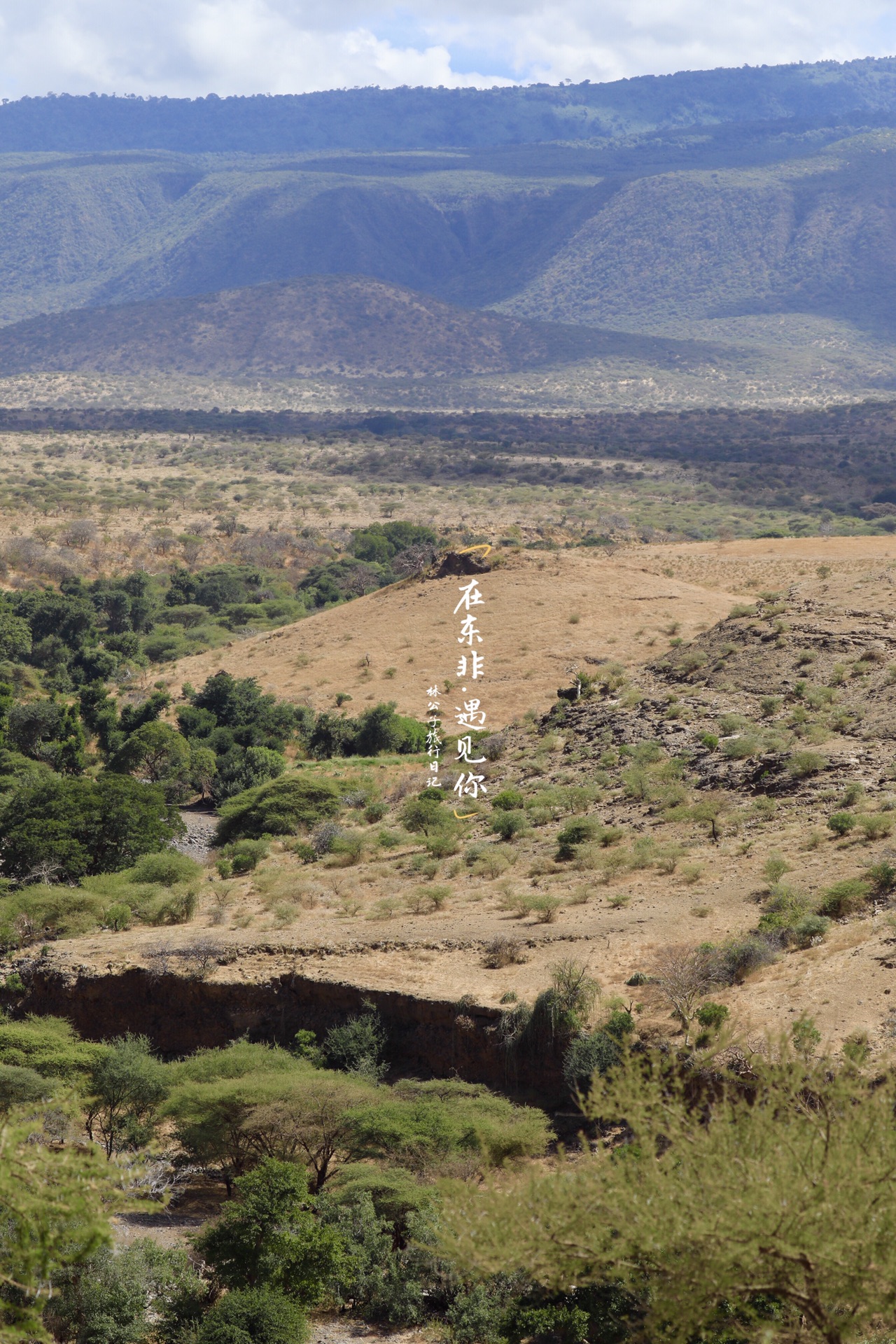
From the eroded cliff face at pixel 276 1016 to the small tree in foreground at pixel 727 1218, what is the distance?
31.4 ft

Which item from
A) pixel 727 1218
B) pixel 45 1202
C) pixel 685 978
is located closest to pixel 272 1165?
pixel 685 978

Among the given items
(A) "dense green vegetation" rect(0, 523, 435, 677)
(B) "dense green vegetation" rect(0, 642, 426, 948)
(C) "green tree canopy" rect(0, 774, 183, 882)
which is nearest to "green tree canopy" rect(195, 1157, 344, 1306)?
(B) "dense green vegetation" rect(0, 642, 426, 948)

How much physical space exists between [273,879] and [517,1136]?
482 inches

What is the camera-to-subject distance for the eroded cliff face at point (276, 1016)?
75.7 feet

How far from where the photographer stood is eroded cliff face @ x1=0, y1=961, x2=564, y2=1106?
23.1 m

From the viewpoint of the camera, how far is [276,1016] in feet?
83.6

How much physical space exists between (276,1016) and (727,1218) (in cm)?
1525

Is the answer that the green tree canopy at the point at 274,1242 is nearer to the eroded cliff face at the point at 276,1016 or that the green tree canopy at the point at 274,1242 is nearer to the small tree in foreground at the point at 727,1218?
the eroded cliff face at the point at 276,1016

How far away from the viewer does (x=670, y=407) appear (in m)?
158

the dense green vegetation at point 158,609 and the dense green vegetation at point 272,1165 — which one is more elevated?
the dense green vegetation at point 158,609

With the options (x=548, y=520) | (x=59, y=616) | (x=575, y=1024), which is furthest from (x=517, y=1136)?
(x=548, y=520)

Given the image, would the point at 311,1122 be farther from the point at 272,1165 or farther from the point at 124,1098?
the point at 124,1098

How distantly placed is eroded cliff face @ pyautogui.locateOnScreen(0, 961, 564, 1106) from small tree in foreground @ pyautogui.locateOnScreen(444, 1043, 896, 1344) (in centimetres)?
959

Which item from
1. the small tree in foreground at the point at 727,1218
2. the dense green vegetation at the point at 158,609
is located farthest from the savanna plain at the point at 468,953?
the dense green vegetation at the point at 158,609
